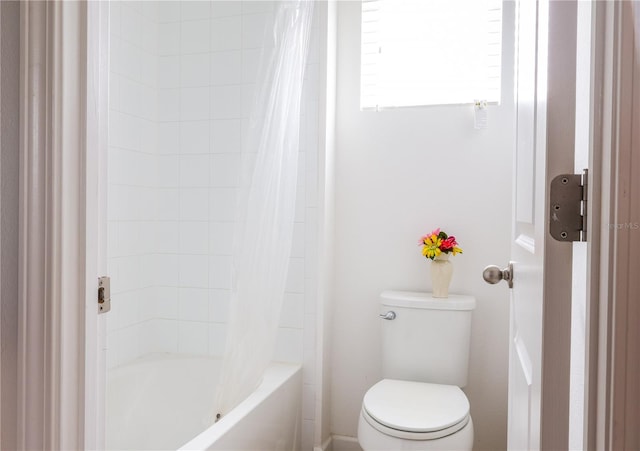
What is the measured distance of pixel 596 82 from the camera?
583 mm

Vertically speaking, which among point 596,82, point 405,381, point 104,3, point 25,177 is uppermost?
point 104,3

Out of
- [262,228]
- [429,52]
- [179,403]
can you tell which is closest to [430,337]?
[262,228]

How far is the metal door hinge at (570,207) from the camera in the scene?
631mm

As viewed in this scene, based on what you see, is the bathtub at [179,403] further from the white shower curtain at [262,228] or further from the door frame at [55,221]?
the door frame at [55,221]

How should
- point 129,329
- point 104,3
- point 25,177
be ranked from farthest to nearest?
point 129,329 < point 104,3 < point 25,177

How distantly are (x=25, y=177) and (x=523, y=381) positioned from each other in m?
0.92

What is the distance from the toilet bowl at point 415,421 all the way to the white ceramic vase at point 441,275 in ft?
1.35

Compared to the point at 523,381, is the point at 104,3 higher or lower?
higher

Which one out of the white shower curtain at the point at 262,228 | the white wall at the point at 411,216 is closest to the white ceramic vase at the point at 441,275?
the white wall at the point at 411,216

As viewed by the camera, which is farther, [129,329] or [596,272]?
[129,329]

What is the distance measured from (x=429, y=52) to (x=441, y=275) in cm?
101

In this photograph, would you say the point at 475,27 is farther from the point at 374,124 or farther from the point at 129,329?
the point at 129,329

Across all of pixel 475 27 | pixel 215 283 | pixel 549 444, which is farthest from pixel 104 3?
pixel 475 27

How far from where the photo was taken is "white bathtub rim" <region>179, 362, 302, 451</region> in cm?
147
